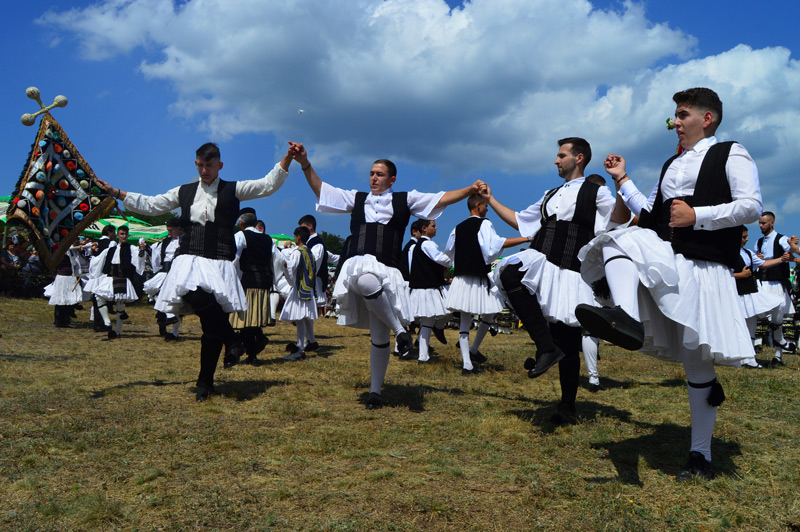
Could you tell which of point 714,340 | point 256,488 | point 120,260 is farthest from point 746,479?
point 120,260

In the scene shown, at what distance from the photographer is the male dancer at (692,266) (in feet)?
10.4

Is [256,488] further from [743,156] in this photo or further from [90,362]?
[90,362]

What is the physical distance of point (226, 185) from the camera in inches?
228

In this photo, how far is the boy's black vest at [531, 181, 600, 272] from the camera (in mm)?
4789

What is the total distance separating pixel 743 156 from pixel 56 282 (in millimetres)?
13771

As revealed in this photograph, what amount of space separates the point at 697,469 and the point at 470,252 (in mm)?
5134

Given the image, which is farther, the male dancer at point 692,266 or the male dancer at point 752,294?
the male dancer at point 752,294

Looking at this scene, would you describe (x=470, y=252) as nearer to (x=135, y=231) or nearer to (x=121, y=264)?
(x=121, y=264)

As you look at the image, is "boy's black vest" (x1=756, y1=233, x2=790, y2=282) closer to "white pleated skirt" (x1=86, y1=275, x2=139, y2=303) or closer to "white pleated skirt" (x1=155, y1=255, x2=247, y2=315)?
"white pleated skirt" (x1=155, y1=255, x2=247, y2=315)

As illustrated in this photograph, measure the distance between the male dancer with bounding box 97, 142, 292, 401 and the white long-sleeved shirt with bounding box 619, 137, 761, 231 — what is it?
3522 millimetres

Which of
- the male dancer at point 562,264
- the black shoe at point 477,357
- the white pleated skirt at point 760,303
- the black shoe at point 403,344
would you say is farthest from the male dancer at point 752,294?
the black shoe at point 403,344

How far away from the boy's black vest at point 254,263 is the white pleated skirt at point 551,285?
5.11m

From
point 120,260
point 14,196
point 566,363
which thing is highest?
point 14,196

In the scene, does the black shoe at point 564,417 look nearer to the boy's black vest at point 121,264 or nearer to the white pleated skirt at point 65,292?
the boy's black vest at point 121,264
